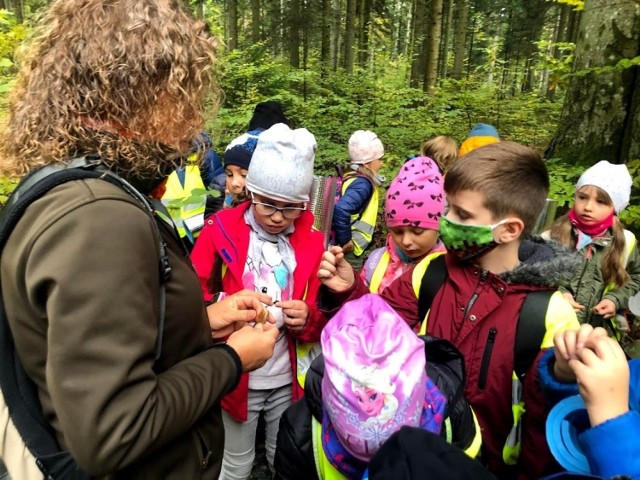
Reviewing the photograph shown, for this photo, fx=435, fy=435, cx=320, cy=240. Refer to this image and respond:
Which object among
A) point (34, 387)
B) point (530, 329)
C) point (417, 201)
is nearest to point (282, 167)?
point (417, 201)

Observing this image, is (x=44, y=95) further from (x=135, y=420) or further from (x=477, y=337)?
(x=477, y=337)

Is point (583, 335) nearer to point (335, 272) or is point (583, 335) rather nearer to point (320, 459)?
point (320, 459)

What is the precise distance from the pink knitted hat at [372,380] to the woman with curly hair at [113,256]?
13.9 inches

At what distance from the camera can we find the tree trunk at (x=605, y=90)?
4.75m

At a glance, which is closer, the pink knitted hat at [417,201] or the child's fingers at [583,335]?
the child's fingers at [583,335]

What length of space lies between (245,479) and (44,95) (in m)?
2.41

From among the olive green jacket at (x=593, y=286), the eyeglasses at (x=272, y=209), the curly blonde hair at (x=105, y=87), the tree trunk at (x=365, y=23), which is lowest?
the olive green jacket at (x=593, y=286)

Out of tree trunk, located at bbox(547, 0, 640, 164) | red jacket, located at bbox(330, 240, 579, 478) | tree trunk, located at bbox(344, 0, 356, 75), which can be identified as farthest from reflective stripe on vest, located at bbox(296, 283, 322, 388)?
tree trunk, located at bbox(344, 0, 356, 75)

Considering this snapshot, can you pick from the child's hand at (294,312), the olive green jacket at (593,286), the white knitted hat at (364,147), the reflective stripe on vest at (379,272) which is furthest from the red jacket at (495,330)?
the white knitted hat at (364,147)

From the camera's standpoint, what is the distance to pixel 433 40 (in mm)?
11562

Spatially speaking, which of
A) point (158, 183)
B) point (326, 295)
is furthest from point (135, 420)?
point (326, 295)

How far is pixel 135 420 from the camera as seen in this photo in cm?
105

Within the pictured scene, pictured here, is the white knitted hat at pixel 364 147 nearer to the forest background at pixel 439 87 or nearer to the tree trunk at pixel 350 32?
the forest background at pixel 439 87

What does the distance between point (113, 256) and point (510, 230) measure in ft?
5.82
